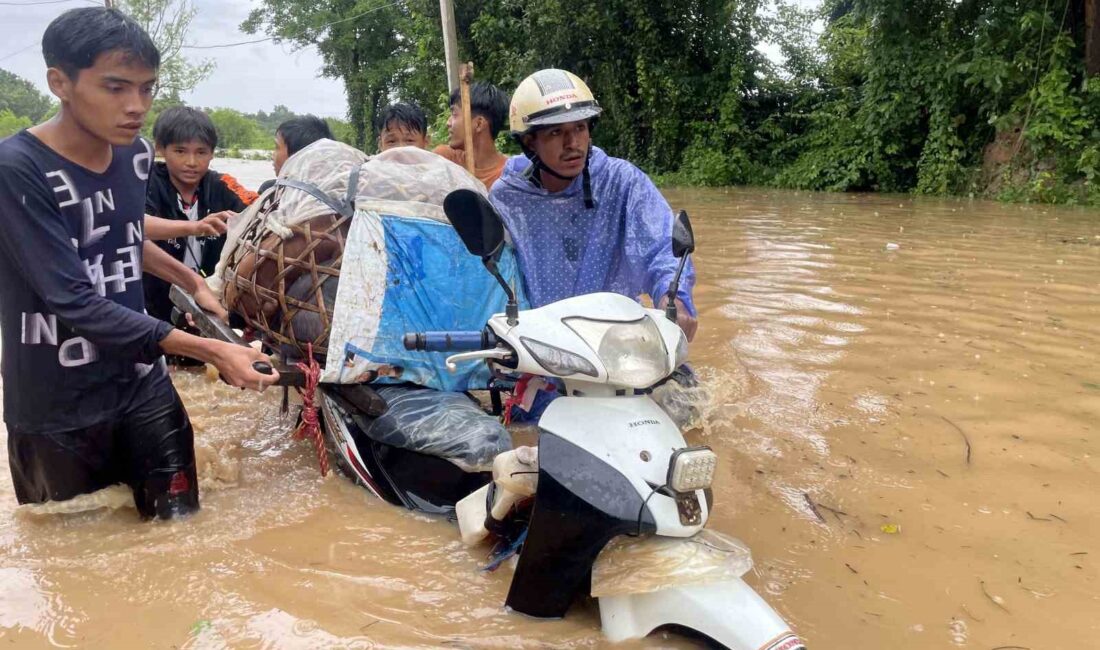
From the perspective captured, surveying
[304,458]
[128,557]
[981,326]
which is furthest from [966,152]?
[128,557]

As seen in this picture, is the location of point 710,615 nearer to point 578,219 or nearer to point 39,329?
point 578,219

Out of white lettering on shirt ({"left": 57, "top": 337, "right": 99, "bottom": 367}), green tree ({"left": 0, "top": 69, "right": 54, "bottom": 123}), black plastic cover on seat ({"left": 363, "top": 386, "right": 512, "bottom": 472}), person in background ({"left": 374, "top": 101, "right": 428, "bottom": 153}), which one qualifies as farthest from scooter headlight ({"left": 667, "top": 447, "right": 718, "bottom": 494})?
green tree ({"left": 0, "top": 69, "right": 54, "bottom": 123})

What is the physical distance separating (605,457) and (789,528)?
1.04m

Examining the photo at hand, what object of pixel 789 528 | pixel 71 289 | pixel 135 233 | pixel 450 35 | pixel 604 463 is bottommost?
pixel 789 528

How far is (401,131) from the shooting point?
17.1 ft

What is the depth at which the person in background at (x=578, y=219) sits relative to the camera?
9.86 ft

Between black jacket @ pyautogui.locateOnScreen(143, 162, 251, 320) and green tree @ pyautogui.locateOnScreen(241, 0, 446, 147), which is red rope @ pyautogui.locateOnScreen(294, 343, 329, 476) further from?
A: green tree @ pyautogui.locateOnScreen(241, 0, 446, 147)

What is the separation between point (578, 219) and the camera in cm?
320

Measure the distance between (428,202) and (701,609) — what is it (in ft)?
6.15

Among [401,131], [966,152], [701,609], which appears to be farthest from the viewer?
[966,152]

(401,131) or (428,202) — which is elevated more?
(401,131)

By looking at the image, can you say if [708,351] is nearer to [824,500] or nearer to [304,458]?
[824,500]

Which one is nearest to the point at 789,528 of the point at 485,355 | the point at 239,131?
the point at 485,355

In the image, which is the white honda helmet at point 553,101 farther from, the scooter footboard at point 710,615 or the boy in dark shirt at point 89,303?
the scooter footboard at point 710,615
